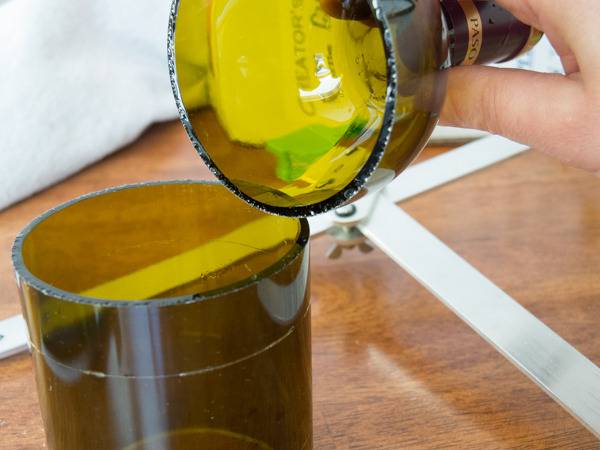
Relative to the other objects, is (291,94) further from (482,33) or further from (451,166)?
(451,166)

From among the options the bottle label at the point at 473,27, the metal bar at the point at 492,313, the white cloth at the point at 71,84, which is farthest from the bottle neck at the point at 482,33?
the white cloth at the point at 71,84

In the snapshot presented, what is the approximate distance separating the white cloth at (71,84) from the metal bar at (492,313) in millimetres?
198

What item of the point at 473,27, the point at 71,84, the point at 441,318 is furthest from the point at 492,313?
the point at 71,84

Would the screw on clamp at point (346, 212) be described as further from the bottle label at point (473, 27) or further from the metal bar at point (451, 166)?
the bottle label at point (473, 27)

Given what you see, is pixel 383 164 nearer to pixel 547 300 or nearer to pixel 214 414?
pixel 214 414

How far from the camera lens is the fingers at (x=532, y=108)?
307 millimetres

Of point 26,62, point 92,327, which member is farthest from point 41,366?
point 26,62

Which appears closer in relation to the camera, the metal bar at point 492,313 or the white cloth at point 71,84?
the metal bar at point 492,313

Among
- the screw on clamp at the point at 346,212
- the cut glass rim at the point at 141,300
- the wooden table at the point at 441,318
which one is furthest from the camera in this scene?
the screw on clamp at the point at 346,212

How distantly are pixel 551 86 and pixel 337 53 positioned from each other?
3.8 inches

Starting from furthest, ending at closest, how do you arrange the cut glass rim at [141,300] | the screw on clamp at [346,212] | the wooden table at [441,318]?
1. the screw on clamp at [346,212]
2. the wooden table at [441,318]
3. the cut glass rim at [141,300]

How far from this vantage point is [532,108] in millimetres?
317

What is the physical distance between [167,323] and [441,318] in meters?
0.21

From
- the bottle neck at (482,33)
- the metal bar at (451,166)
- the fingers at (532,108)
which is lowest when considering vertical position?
the metal bar at (451,166)
